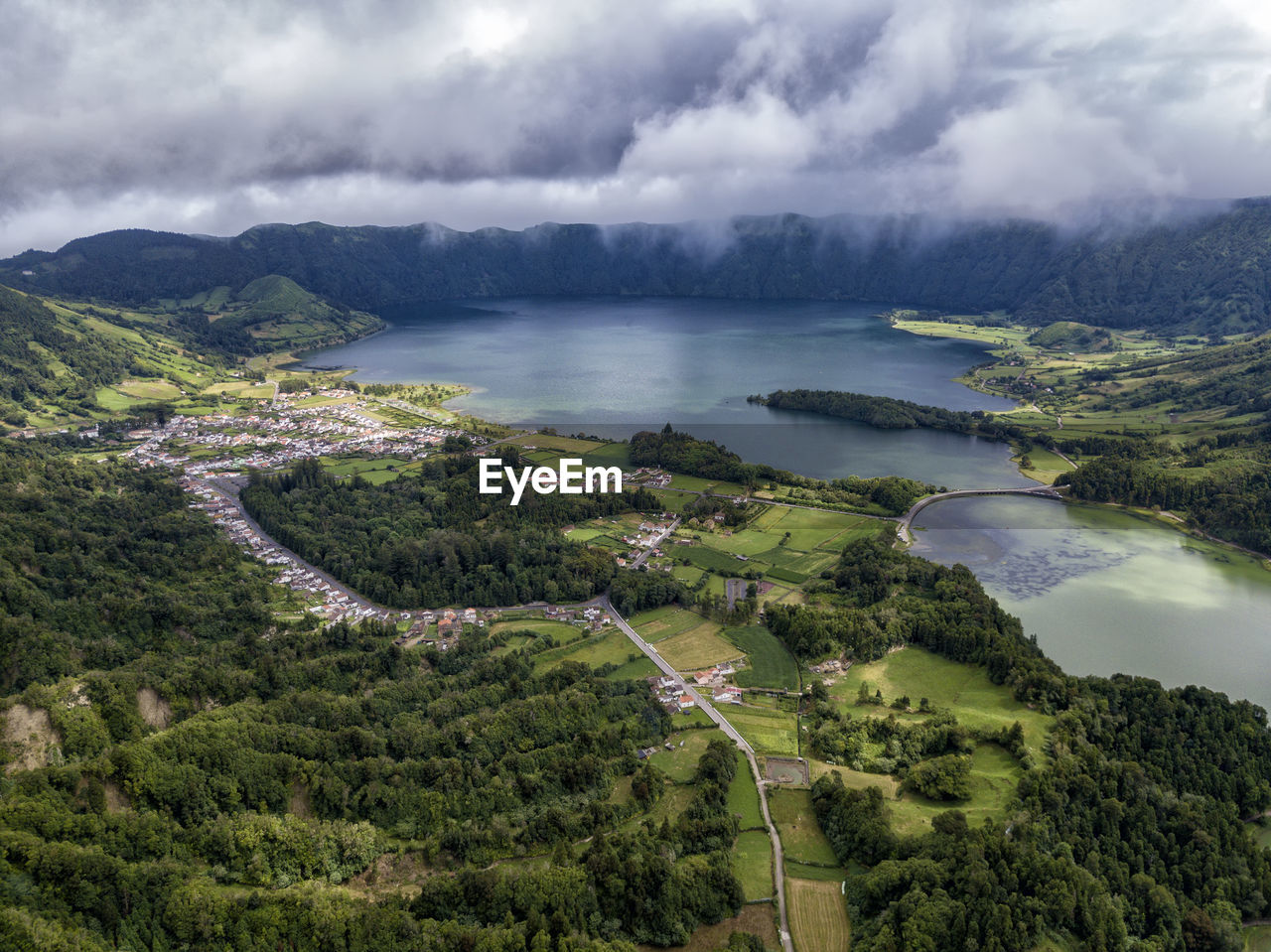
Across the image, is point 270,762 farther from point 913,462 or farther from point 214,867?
point 913,462

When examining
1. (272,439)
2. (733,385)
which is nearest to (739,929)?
(272,439)

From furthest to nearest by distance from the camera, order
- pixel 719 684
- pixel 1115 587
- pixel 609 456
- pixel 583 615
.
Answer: pixel 609 456 → pixel 1115 587 → pixel 583 615 → pixel 719 684

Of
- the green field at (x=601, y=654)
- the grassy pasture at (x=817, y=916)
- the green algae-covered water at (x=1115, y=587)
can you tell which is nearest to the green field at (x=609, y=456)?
the green algae-covered water at (x=1115, y=587)

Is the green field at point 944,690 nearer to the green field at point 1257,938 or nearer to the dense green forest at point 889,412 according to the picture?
the green field at point 1257,938

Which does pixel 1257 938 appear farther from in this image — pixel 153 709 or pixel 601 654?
pixel 153 709

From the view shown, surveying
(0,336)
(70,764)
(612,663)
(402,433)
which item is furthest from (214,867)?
(0,336)
